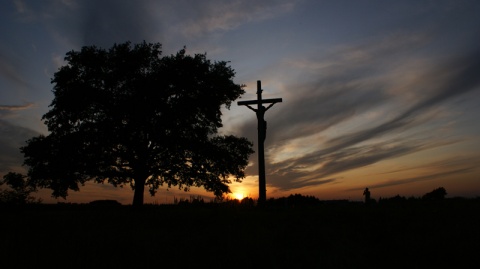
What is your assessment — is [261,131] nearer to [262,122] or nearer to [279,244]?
[262,122]

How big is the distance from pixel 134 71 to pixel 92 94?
3.50m

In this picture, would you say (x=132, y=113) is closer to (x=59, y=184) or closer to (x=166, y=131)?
(x=166, y=131)

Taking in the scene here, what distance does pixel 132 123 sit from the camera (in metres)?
24.2

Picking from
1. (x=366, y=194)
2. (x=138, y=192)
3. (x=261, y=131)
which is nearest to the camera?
(x=366, y=194)

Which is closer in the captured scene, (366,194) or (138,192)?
(366,194)

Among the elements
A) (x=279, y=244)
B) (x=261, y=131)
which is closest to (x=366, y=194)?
(x=261, y=131)

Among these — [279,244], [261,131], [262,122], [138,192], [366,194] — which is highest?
[262,122]

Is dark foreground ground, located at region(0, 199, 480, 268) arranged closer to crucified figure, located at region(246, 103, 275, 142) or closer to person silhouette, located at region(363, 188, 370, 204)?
person silhouette, located at region(363, 188, 370, 204)

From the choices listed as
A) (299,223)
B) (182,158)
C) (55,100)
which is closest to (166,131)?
(182,158)

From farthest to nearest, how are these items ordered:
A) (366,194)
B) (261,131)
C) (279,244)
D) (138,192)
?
1. (138,192)
2. (261,131)
3. (366,194)
4. (279,244)

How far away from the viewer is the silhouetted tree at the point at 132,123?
24109mm

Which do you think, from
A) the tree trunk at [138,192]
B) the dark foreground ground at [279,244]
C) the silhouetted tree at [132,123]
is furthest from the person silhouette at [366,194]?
the tree trunk at [138,192]

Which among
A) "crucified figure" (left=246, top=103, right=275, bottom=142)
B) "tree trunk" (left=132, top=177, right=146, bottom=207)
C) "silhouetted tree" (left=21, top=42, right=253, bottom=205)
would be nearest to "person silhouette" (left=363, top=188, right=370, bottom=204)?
"crucified figure" (left=246, top=103, right=275, bottom=142)

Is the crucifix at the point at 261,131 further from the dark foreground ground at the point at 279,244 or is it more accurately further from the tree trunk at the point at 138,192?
the tree trunk at the point at 138,192
